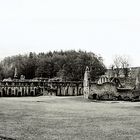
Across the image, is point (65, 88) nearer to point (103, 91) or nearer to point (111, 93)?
point (103, 91)

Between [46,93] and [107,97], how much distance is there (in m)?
20.8

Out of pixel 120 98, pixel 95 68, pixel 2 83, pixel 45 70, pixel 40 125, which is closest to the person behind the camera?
pixel 40 125

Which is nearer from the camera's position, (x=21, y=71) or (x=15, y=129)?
(x=15, y=129)

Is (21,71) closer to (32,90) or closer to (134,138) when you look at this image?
(32,90)

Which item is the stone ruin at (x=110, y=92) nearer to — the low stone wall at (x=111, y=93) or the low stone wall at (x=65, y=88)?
the low stone wall at (x=111, y=93)

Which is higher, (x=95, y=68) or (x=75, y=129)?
(x=95, y=68)

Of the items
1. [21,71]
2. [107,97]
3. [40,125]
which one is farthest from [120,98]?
[21,71]

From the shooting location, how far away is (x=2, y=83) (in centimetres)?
Answer: 6869

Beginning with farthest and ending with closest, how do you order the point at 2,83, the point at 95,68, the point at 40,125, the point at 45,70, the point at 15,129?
the point at 45,70
the point at 95,68
the point at 2,83
the point at 40,125
the point at 15,129

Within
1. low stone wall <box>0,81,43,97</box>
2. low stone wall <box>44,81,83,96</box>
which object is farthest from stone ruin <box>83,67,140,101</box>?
low stone wall <box>0,81,43,97</box>

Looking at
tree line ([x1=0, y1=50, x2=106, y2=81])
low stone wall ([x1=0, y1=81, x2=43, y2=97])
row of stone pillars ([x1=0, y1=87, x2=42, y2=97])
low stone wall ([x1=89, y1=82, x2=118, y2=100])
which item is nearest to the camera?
low stone wall ([x1=89, y1=82, x2=118, y2=100])

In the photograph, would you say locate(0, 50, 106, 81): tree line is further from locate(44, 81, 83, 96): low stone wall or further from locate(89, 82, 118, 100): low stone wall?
locate(89, 82, 118, 100): low stone wall

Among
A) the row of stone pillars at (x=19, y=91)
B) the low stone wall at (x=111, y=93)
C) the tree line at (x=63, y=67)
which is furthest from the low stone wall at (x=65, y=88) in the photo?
the tree line at (x=63, y=67)

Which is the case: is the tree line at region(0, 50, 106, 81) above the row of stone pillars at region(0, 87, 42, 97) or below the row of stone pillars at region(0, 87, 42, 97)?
above
